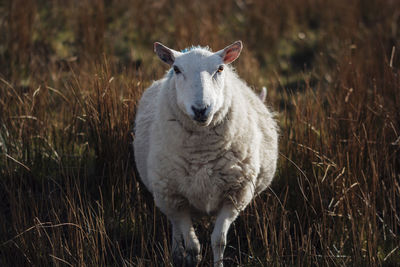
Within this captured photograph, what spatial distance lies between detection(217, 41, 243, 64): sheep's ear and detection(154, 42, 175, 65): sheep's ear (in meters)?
0.27

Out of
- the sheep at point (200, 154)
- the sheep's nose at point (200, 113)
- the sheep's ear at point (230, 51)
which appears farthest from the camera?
the sheep's ear at point (230, 51)

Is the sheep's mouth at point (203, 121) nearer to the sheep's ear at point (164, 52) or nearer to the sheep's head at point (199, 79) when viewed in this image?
the sheep's head at point (199, 79)

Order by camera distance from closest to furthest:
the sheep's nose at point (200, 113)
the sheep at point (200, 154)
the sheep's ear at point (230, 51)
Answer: the sheep's nose at point (200, 113) < the sheep at point (200, 154) < the sheep's ear at point (230, 51)

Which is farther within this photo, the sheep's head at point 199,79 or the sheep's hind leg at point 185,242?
the sheep's hind leg at point 185,242

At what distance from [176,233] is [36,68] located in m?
2.62

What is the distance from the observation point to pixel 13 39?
545 cm

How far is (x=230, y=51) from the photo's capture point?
3.06 meters

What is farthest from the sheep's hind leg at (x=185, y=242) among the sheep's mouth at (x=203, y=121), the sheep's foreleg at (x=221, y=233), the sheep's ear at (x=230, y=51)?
the sheep's ear at (x=230, y=51)

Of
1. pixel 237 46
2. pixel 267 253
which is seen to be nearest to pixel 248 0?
pixel 237 46

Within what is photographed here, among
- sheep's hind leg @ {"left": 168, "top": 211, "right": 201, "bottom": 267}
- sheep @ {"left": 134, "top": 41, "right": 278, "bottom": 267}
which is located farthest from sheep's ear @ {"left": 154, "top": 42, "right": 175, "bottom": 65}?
sheep's hind leg @ {"left": 168, "top": 211, "right": 201, "bottom": 267}

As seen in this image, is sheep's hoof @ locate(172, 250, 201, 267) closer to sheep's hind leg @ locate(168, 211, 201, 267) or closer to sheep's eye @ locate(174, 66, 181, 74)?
sheep's hind leg @ locate(168, 211, 201, 267)

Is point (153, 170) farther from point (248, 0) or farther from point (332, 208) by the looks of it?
point (248, 0)

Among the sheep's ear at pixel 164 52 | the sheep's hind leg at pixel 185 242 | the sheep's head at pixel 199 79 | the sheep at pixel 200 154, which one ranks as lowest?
the sheep's hind leg at pixel 185 242

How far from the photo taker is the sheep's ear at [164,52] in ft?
9.89
